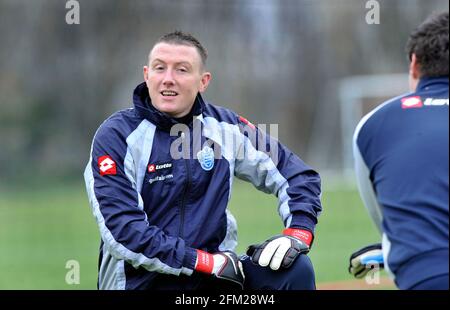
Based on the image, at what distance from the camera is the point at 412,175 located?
142 inches

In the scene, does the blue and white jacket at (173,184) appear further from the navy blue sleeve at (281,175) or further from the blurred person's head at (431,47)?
the blurred person's head at (431,47)

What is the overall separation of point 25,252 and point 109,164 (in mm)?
9754

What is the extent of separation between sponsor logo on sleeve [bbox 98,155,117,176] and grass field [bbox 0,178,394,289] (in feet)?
15.2

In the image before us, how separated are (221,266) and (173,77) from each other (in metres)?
1.11

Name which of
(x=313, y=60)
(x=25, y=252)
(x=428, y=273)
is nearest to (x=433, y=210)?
(x=428, y=273)

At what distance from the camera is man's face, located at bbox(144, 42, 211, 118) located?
493 cm

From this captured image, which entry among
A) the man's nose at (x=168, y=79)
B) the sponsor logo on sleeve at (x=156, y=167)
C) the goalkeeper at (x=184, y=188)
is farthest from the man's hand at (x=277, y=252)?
the man's nose at (x=168, y=79)

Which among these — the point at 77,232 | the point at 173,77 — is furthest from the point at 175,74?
the point at 77,232

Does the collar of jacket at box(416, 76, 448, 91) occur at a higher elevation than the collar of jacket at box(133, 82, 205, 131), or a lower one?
higher

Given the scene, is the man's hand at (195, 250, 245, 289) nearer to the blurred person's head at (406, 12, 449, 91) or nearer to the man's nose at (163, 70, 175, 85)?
the man's nose at (163, 70, 175, 85)

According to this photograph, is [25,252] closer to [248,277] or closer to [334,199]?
[334,199]

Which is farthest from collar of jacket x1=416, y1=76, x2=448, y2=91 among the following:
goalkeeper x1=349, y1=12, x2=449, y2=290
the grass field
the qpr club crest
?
the grass field

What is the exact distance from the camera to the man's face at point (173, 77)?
16.2 feet

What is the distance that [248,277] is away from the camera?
4715mm
